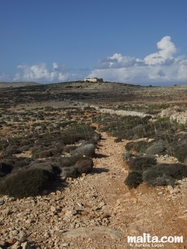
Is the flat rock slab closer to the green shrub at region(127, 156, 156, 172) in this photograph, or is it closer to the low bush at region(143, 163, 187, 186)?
the low bush at region(143, 163, 187, 186)

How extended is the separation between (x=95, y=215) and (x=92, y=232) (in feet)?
3.78

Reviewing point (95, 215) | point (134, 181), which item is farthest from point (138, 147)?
point (95, 215)

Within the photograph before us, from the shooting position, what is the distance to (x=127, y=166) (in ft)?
42.7

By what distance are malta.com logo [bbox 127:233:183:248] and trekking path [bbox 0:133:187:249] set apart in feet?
0.30

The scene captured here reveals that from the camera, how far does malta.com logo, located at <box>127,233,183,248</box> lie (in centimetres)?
636

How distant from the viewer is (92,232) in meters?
7.05

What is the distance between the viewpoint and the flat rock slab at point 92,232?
6.91 m

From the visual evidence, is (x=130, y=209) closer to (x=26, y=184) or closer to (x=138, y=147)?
(x=26, y=184)

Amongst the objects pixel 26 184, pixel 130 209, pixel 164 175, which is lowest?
pixel 130 209

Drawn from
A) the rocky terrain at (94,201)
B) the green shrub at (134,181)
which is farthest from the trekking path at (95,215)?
the green shrub at (134,181)

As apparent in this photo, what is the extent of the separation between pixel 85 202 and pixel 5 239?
3.09m

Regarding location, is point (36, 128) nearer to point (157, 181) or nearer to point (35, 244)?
point (157, 181)

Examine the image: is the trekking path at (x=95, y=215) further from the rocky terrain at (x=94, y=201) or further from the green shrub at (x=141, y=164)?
the green shrub at (x=141, y=164)

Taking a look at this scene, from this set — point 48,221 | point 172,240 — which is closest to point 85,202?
point 48,221
